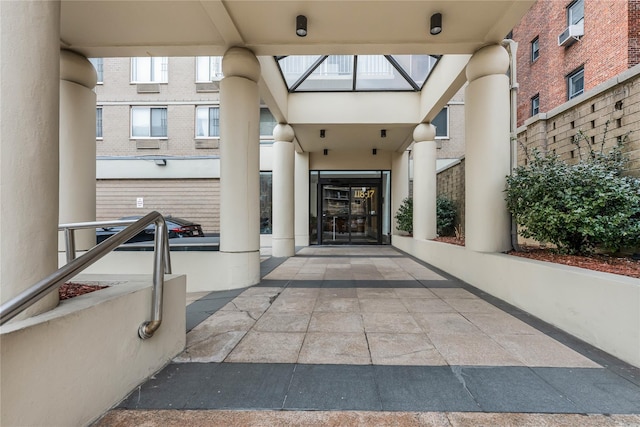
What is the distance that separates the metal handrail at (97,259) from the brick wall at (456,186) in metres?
8.03

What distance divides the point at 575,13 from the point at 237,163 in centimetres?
1706

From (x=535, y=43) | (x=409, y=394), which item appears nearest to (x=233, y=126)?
(x=409, y=394)

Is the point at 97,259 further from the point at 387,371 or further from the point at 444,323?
the point at 444,323

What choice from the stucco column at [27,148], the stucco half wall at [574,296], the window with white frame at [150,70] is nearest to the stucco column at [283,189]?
the stucco half wall at [574,296]

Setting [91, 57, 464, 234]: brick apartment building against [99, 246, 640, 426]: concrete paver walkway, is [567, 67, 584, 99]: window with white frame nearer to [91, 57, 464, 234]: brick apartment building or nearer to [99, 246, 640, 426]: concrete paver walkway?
[91, 57, 464, 234]: brick apartment building

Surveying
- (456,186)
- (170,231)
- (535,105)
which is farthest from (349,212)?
(535,105)

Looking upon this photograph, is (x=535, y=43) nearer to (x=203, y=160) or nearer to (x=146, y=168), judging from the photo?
(x=203, y=160)

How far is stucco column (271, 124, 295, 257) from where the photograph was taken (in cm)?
991

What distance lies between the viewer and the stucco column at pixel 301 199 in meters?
13.1

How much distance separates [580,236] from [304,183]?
9928mm

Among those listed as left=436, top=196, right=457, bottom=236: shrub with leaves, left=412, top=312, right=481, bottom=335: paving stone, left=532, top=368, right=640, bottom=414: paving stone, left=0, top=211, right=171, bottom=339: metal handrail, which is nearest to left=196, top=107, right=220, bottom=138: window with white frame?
left=436, top=196, right=457, bottom=236: shrub with leaves

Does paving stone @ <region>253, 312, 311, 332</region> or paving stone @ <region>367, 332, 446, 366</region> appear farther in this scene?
paving stone @ <region>253, 312, 311, 332</region>

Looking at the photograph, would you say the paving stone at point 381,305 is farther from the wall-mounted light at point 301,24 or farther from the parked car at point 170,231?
the parked car at point 170,231

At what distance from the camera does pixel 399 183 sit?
13.3 meters
